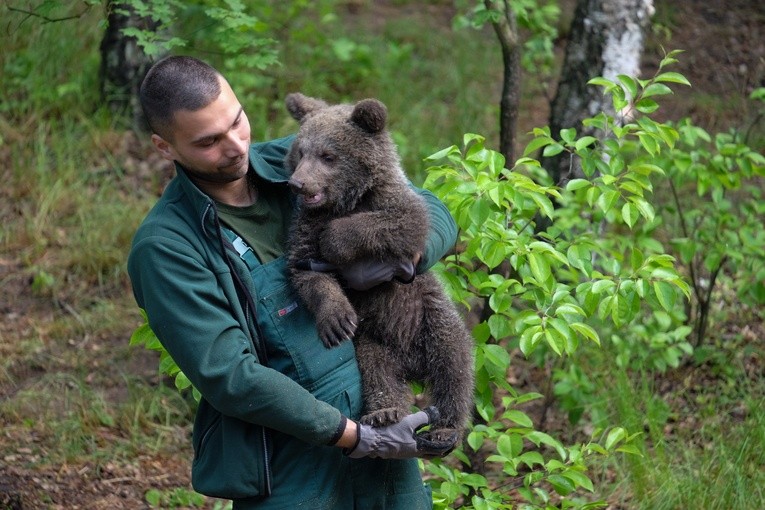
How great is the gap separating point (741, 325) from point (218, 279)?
4572mm

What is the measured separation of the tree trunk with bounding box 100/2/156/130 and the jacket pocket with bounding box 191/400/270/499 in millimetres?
5142

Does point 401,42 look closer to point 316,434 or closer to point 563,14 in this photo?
point 563,14

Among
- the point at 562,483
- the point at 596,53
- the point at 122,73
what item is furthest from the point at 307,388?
the point at 122,73

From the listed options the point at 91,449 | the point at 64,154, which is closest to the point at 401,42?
the point at 64,154

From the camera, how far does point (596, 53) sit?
5.51 meters

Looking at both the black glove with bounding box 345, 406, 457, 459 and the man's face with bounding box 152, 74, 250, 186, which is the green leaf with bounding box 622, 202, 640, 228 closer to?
the black glove with bounding box 345, 406, 457, 459

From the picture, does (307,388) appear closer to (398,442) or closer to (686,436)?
(398,442)

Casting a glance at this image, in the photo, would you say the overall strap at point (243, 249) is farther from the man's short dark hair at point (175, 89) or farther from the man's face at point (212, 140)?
the man's short dark hair at point (175, 89)

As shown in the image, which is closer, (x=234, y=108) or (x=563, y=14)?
(x=234, y=108)

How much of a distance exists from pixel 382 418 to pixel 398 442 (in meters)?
0.11

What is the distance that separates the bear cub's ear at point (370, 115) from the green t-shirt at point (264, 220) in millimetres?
377

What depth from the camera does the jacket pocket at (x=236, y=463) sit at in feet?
9.27

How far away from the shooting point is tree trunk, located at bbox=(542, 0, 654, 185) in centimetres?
547

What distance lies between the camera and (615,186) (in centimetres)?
377
